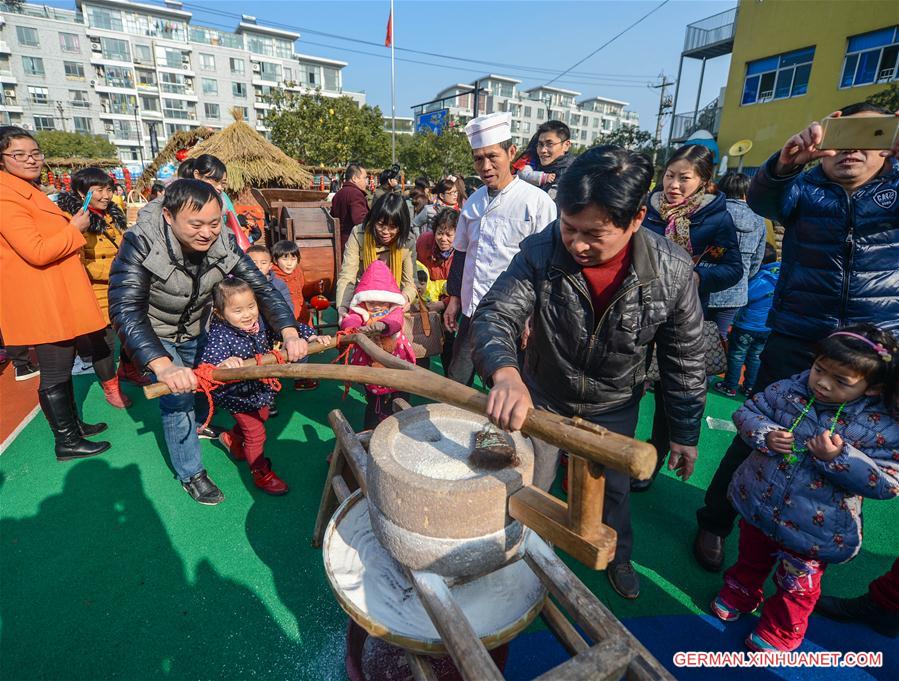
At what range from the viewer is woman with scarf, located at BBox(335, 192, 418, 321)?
3.30 m

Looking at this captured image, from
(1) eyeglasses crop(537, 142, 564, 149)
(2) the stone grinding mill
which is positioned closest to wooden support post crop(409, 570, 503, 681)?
(2) the stone grinding mill

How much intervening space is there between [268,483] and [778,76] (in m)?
22.3

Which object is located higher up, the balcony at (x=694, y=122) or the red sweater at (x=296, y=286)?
the balcony at (x=694, y=122)

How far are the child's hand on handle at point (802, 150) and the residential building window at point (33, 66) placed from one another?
232ft

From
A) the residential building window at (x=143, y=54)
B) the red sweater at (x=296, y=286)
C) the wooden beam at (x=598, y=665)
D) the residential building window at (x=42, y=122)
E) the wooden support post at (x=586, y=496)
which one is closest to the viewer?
the wooden beam at (x=598, y=665)

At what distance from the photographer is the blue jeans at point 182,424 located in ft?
8.77

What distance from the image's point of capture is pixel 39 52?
159 ft

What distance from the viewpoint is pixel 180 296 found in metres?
2.60

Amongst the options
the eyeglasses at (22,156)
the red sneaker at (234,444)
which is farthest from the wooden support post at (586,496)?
the eyeglasses at (22,156)

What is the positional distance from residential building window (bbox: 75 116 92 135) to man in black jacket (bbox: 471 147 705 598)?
2630 inches

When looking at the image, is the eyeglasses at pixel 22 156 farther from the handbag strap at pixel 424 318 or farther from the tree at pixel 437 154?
the tree at pixel 437 154

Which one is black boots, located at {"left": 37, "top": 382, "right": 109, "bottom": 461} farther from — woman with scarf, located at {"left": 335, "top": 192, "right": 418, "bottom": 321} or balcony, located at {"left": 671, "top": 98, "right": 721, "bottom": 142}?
balcony, located at {"left": 671, "top": 98, "right": 721, "bottom": 142}

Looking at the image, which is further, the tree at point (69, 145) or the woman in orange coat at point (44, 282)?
the tree at point (69, 145)

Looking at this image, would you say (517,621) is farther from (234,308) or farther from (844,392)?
(234,308)
